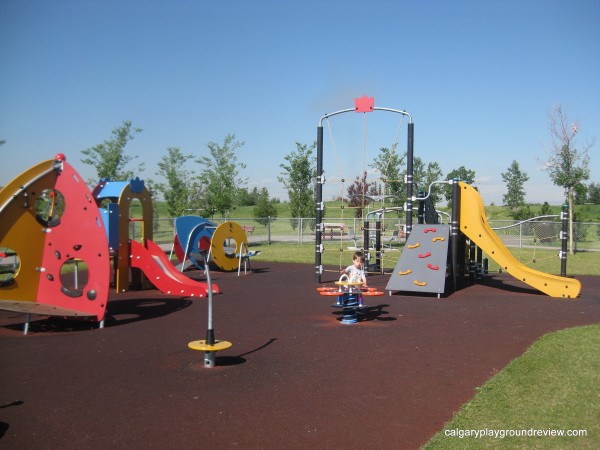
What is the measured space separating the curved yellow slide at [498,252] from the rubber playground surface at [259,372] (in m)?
1.10

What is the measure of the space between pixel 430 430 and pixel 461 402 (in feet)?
2.81

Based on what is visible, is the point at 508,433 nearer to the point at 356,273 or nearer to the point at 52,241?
the point at 356,273

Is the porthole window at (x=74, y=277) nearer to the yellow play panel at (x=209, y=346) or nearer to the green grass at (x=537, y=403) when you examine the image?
the yellow play panel at (x=209, y=346)

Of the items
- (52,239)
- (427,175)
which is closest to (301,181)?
(427,175)

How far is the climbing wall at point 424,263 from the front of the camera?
1260 cm

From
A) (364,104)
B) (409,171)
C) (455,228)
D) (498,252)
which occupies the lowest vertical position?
(498,252)

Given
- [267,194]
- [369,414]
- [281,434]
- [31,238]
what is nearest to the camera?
[281,434]

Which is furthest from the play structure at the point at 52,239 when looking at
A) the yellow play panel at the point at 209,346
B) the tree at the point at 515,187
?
the tree at the point at 515,187

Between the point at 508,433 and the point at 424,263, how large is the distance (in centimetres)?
851

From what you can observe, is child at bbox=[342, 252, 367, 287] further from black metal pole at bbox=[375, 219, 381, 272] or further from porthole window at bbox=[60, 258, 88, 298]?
porthole window at bbox=[60, 258, 88, 298]

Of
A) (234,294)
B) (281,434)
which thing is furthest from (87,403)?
(234,294)

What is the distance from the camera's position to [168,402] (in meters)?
5.51

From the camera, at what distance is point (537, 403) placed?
5.43 meters

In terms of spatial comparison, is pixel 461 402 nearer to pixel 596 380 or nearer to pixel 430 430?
pixel 430 430
